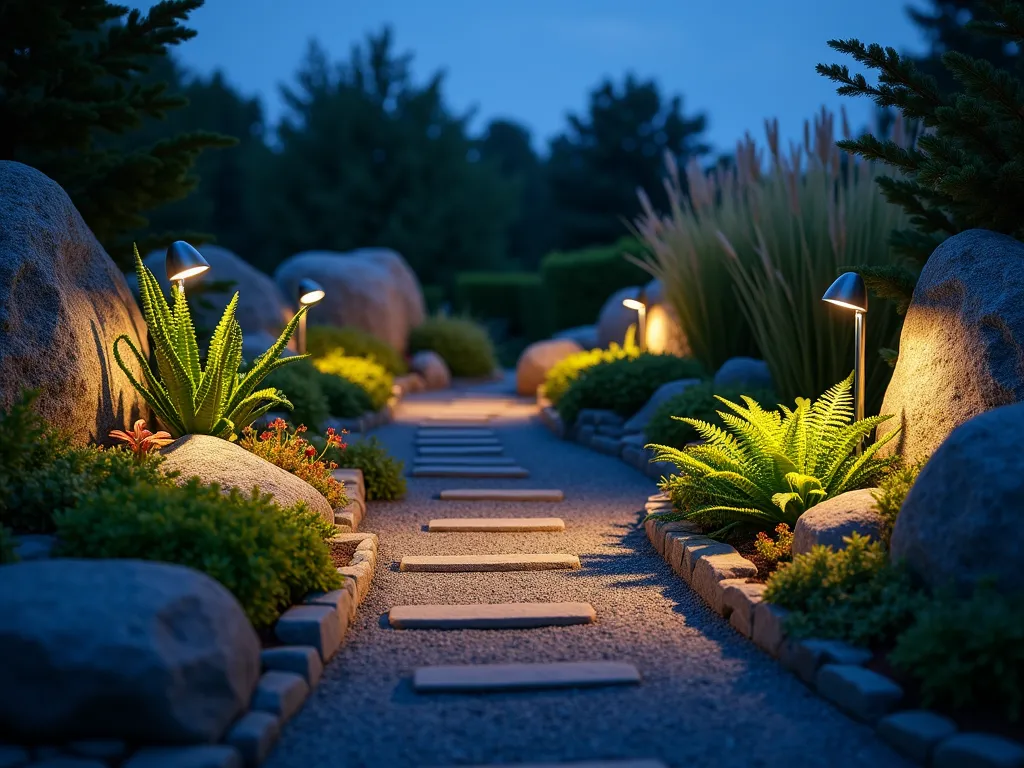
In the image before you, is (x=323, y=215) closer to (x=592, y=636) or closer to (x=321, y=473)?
(x=321, y=473)

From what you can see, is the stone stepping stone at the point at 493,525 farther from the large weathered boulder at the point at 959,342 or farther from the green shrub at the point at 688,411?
the large weathered boulder at the point at 959,342

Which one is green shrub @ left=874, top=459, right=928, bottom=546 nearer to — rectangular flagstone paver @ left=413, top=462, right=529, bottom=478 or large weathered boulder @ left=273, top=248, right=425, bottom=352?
rectangular flagstone paver @ left=413, top=462, right=529, bottom=478

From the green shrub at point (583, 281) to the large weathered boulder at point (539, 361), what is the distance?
4540mm

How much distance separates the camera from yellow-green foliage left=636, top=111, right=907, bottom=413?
18.1ft

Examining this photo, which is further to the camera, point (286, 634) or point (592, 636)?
point (592, 636)

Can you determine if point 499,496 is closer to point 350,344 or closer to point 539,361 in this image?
point 350,344

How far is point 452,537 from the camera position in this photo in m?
4.47

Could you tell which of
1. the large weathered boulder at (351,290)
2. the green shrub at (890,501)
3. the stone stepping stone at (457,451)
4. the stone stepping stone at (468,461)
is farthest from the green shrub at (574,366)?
the green shrub at (890,501)

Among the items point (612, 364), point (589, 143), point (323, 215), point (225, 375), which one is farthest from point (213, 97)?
point (225, 375)

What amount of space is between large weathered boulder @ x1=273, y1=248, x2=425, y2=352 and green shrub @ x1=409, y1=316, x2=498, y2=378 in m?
0.51

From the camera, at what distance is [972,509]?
2.60 m

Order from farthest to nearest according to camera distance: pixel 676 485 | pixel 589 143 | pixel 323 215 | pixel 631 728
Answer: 1. pixel 589 143
2. pixel 323 215
3. pixel 676 485
4. pixel 631 728

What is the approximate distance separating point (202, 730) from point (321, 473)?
233cm

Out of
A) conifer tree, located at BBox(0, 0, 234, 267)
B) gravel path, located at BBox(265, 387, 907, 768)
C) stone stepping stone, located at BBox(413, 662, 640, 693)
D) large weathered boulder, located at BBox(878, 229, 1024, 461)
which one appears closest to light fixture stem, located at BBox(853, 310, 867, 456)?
large weathered boulder, located at BBox(878, 229, 1024, 461)
